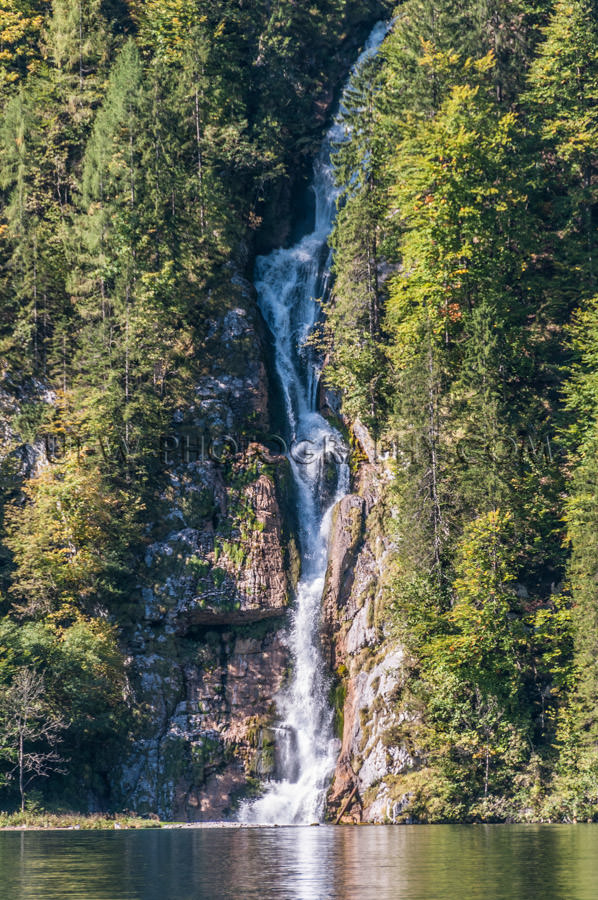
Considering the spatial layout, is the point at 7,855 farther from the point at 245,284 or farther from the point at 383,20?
the point at 383,20

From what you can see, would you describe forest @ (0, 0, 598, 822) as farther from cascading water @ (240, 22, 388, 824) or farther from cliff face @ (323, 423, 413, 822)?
cascading water @ (240, 22, 388, 824)

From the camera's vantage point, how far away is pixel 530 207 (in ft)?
183

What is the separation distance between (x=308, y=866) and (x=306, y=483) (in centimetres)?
3100

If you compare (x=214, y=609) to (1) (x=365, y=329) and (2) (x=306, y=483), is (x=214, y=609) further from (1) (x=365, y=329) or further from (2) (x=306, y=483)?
(1) (x=365, y=329)

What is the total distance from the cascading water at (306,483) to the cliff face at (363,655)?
88 cm

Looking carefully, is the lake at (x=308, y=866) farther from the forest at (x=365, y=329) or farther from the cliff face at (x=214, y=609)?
the cliff face at (x=214, y=609)

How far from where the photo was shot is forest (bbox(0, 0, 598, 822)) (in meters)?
44.1

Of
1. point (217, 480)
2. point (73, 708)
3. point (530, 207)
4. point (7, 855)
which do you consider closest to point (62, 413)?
point (217, 480)

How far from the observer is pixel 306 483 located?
54375mm

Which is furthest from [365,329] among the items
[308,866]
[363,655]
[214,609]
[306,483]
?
[308,866]

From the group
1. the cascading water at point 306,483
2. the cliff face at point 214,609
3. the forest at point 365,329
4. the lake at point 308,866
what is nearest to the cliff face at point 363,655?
the forest at point 365,329

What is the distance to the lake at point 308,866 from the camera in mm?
19281

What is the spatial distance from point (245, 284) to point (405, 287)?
10885 mm

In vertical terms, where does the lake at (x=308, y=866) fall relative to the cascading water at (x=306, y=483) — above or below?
below
